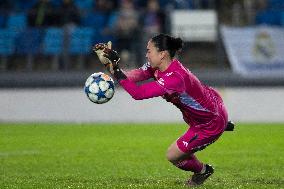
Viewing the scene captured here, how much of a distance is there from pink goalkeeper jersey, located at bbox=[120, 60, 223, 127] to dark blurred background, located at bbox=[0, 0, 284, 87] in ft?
38.5

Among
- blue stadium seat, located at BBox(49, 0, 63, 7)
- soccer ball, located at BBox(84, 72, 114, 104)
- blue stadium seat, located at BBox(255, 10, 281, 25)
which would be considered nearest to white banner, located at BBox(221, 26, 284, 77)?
blue stadium seat, located at BBox(255, 10, 281, 25)

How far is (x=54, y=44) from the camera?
2248 cm

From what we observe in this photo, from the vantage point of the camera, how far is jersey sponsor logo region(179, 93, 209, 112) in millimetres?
9870

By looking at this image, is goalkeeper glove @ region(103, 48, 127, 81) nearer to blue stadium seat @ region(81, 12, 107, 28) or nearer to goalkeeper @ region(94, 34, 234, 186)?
goalkeeper @ region(94, 34, 234, 186)

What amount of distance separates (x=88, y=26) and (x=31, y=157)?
9.73 m

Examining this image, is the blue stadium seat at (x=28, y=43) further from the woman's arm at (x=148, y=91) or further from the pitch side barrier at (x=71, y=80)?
the woman's arm at (x=148, y=91)

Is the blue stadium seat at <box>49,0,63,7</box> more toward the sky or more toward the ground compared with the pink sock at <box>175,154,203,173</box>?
more toward the sky

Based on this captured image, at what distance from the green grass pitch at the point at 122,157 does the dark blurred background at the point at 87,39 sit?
→ 2.30 meters

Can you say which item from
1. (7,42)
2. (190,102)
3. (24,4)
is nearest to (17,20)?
(7,42)

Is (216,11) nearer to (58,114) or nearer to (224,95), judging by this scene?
(224,95)

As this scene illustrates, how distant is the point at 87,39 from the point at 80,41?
0.61ft

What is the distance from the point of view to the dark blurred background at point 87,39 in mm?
22094

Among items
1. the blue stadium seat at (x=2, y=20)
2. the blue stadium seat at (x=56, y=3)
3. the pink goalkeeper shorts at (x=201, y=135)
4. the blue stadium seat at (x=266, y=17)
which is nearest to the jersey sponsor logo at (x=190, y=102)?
the pink goalkeeper shorts at (x=201, y=135)

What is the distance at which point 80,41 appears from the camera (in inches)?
887
